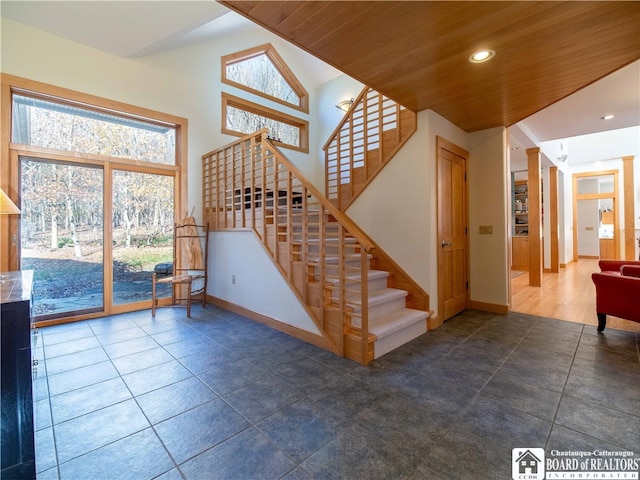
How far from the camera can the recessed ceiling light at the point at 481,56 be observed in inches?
85.7

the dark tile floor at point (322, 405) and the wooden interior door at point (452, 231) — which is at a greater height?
the wooden interior door at point (452, 231)

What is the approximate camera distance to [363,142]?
13.0 ft

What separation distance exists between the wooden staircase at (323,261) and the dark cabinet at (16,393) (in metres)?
1.97

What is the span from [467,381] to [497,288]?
228 centimetres

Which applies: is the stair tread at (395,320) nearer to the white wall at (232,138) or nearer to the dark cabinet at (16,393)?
the white wall at (232,138)

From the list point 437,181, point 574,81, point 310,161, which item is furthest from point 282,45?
point 574,81

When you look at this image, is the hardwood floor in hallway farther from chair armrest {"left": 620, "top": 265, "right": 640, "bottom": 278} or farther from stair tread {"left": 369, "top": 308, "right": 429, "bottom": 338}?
stair tread {"left": 369, "top": 308, "right": 429, "bottom": 338}

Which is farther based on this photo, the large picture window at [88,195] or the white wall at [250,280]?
the large picture window at [88,195]

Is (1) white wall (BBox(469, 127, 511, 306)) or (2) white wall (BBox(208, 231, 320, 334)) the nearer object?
(2) white wall (BBox(208, 231, 320, 334))

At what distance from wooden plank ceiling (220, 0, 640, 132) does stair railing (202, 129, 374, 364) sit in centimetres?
124

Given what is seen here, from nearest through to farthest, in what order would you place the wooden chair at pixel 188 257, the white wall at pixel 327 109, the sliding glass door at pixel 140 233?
the sliding glass door at pixel 140 233, the wooden chair at pixel 188 257, the white wall at pixel 327 109

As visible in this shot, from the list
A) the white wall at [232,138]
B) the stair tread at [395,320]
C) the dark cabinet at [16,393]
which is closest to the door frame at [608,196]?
the white wall at [232,138]

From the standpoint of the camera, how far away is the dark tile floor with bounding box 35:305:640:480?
140cm

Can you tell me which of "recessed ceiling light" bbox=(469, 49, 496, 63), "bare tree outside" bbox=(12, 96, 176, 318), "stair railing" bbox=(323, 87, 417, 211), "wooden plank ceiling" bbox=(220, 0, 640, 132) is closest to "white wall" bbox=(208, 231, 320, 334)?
"bare tree outside" bbox=(12, 96, 176, 318)
